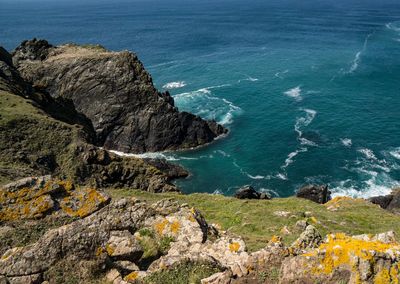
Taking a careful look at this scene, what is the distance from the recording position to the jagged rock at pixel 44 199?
18.4 m

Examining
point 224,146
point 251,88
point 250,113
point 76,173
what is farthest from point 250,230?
point 251,88

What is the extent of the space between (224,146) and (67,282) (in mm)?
68628

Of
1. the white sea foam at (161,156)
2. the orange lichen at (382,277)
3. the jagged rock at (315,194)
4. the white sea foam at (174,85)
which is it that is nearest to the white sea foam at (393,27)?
the white sea foam at (174,85)

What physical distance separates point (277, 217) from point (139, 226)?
1584 cm

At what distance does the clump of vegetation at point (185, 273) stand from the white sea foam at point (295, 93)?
9124 cm

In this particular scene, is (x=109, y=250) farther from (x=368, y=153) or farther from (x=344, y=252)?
(x=368, y=153)

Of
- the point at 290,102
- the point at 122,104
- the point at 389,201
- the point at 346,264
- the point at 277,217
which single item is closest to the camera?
the point at 346,264

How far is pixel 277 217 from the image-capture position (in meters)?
31.2

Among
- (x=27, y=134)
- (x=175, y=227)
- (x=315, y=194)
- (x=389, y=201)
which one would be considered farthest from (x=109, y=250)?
(x=389, y=201)

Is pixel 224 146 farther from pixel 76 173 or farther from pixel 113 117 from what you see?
pixel 76 173

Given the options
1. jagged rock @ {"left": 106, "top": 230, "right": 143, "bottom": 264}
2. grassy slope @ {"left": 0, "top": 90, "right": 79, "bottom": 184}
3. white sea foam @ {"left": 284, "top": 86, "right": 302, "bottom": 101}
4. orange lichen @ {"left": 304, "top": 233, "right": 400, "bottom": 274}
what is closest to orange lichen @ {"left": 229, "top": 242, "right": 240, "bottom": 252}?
orange lichen @ {"left": 304, "top": 233, "right": 400, "bottom": 274}

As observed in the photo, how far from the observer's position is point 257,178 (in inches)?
2741

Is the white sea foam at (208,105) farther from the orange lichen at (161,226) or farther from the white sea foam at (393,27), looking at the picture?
the white sea foam at (393,27)

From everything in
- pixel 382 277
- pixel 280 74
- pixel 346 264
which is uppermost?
pixel 346 264
